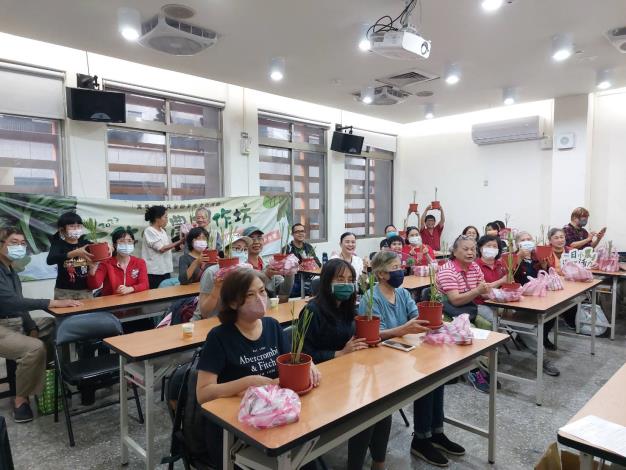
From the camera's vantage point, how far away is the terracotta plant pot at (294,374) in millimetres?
1566

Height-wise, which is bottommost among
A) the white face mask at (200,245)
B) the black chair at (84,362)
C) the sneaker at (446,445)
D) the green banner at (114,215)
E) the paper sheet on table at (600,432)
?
the sneaker at (446,445)

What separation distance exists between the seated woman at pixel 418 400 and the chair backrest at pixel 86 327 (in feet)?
5.77

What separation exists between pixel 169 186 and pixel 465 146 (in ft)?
17.3

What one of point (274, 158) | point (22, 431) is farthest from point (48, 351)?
point (274, 158)

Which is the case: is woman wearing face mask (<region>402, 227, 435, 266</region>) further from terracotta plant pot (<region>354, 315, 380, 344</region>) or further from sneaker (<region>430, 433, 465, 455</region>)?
terracotta plant pot (<region>354, 315, 380, 344</region>)

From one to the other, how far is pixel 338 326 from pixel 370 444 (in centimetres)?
63

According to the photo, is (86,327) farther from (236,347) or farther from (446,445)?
(446,445)

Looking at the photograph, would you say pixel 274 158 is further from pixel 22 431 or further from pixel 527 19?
pixel 22 431

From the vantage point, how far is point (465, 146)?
787 cm

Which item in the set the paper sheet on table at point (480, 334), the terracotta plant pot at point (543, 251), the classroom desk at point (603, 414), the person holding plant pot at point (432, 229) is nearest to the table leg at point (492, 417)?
the paper sheet on table at point (480, 334)

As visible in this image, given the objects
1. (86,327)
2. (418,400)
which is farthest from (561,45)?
(86,327)

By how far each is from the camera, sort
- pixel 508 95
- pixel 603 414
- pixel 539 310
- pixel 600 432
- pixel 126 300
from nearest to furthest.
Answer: pixel 600 432
pixel 603 414
pixel 539 310
pixel 126 300
pixel 508 95

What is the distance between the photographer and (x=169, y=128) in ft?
18.2

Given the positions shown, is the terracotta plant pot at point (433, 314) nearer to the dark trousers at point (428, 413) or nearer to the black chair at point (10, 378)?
the dark trousers at point (428, 413)
